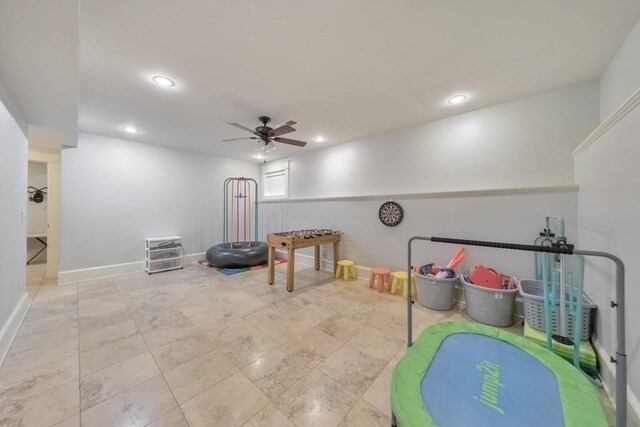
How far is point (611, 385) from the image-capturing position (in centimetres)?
154

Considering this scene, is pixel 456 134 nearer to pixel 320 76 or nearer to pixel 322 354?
pixel 320 76

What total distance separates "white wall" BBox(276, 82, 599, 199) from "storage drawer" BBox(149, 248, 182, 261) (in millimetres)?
3630

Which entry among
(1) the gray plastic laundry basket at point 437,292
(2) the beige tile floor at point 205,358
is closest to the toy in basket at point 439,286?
(1) the gray plastic laundry basket at point 437,292

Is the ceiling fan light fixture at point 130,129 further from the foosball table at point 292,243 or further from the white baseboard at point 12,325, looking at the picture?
the foosball table at point 292,243

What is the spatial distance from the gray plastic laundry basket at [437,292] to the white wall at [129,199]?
4.92 metres

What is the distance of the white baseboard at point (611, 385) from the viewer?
126 centimetres

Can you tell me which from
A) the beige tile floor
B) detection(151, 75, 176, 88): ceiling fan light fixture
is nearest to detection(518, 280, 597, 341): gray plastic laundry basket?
the beige tile floor

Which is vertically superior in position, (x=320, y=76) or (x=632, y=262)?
(x=320, y=76)

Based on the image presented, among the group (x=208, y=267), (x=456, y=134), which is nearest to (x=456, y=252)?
(x=456, y=134)

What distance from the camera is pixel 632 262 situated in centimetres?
135

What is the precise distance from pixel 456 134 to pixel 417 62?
153 centimetres

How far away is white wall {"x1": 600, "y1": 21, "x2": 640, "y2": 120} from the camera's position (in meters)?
1.65

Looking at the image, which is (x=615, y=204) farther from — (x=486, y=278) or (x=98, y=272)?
(x=98, y=272)

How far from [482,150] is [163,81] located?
3.91m
